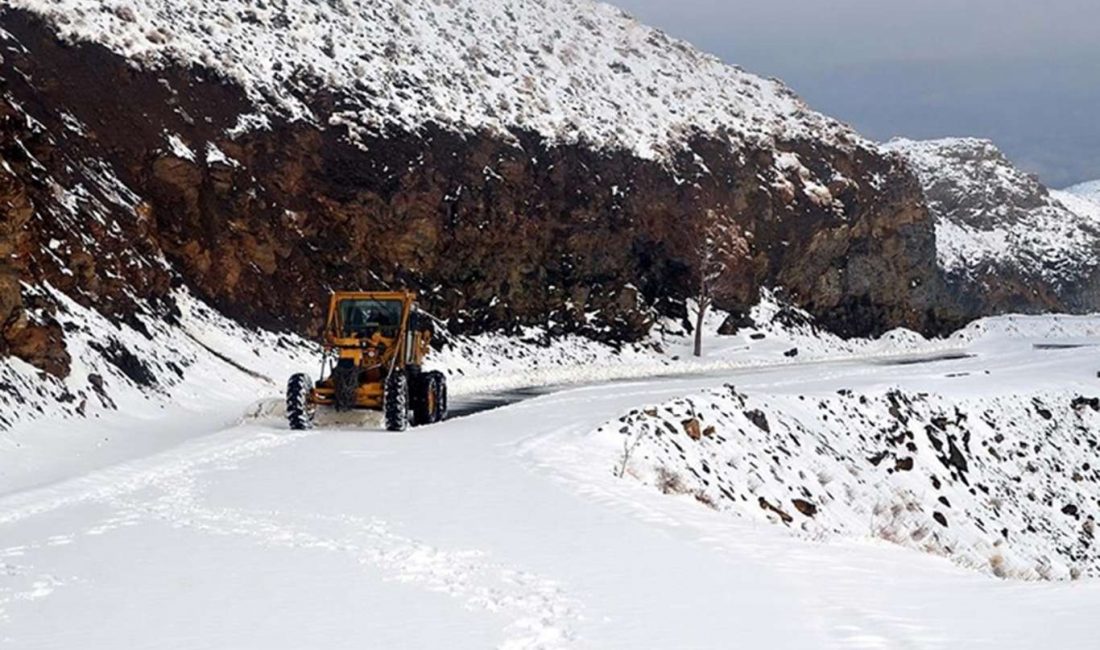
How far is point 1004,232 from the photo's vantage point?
4277 inches

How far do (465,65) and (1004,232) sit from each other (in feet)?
248

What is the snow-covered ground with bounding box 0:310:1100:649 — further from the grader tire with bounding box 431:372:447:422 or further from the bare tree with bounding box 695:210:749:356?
the bare tree with bounding box 695:210:749:356

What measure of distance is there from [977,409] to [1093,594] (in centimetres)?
2241

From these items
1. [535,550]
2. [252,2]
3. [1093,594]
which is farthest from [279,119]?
[1093,594]

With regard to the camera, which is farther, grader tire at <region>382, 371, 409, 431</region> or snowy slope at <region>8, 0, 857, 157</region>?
snowy slope at <region>8, 0, 857, 157</region>

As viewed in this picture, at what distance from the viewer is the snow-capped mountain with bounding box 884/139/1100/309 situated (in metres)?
101

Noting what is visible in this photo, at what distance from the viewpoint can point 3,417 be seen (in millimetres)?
17828

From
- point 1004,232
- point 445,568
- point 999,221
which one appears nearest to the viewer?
point 445,568

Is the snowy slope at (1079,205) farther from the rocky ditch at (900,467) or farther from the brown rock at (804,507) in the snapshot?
the brown rock at (804,507)

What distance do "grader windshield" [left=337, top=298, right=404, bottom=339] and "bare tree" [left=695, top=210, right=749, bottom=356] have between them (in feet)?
93.4

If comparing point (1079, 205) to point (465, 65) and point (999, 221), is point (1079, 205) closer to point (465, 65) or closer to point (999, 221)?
point (999, 221)

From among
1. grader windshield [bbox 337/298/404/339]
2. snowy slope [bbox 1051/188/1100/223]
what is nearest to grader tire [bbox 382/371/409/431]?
grader windshield [bbox 337/298/404/339]

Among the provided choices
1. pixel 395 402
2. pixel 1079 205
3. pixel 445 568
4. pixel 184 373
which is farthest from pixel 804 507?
pixel 1079 205

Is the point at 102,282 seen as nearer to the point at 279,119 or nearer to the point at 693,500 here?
the point at 279,119
